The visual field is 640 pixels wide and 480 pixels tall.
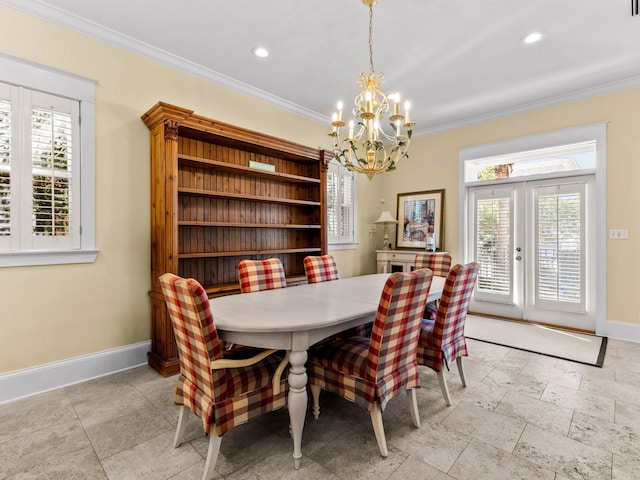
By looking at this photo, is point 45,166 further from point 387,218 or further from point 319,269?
point 387,218

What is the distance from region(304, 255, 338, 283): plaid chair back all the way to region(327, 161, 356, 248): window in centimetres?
156

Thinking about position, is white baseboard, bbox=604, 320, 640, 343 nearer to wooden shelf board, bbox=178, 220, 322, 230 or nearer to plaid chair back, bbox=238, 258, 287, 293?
wooden shelf board, bbox=178, 220, 322, 230

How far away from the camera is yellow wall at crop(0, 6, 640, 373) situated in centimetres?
245

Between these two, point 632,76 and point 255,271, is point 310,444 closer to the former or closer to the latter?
point 255,271

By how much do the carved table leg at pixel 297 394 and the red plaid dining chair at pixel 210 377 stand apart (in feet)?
0.29

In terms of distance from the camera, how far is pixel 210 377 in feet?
5.03

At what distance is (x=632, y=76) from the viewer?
3504mm

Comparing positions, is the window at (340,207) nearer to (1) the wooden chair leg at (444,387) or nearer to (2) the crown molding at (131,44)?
(2) the crown molding at (131,44)

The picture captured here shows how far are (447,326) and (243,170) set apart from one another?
2555 millimetres

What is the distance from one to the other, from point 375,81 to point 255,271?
1776 mm

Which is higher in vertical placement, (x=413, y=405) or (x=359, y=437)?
(x=413, y=405)

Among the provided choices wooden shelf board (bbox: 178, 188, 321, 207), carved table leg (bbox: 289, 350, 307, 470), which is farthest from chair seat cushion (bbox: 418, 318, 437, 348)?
wooden shelf board (bbox: 178, 188, 321, 207)

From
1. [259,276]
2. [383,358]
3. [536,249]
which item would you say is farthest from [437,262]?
[383,358]

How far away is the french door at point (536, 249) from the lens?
3.91 metres
